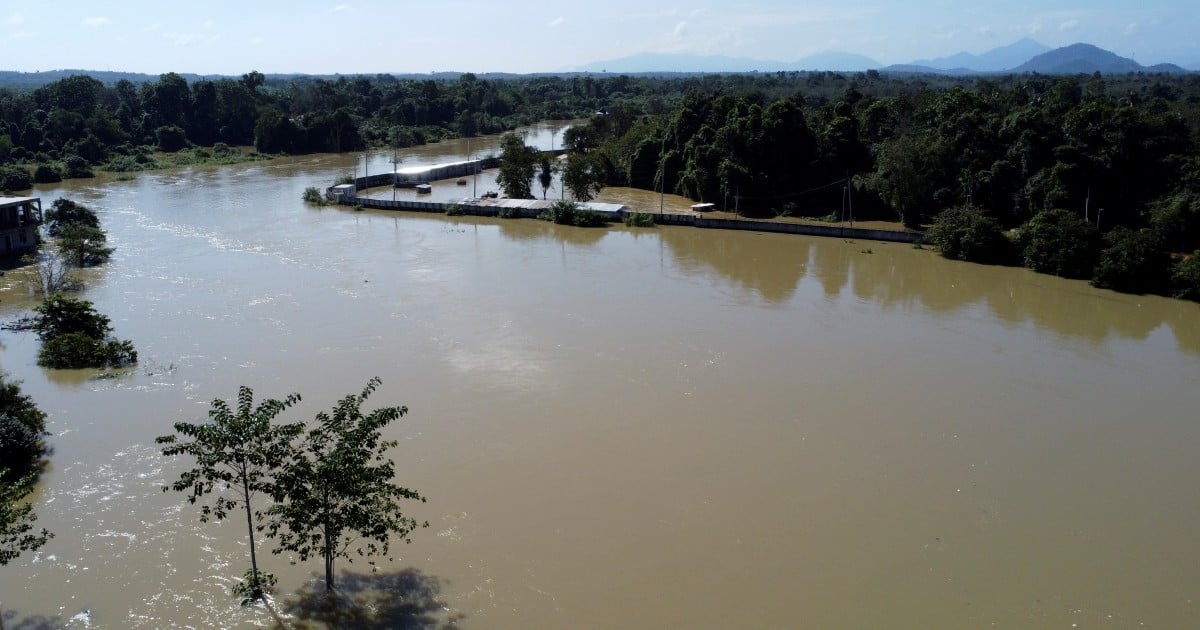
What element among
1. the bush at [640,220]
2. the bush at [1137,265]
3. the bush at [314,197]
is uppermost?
the bush at [314,197]

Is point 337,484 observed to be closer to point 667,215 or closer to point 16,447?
point 16,447

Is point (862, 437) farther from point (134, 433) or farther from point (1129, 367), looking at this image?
point (134, 433)

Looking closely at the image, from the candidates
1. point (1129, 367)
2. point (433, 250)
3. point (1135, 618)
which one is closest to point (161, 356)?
point (433, 250)

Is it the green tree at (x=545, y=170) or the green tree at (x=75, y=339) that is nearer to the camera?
the green tree at (x=75, y=339)

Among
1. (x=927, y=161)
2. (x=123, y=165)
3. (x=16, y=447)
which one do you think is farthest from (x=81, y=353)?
(x=123, y=165)

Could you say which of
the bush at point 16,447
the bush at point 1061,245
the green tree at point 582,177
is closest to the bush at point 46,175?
the green tree at point 582,177

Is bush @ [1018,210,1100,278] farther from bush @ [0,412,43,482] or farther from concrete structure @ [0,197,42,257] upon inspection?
concrete structure @ [0,197,42,257]

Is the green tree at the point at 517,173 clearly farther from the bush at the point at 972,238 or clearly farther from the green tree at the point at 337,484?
the green tree at the point at 337,484
